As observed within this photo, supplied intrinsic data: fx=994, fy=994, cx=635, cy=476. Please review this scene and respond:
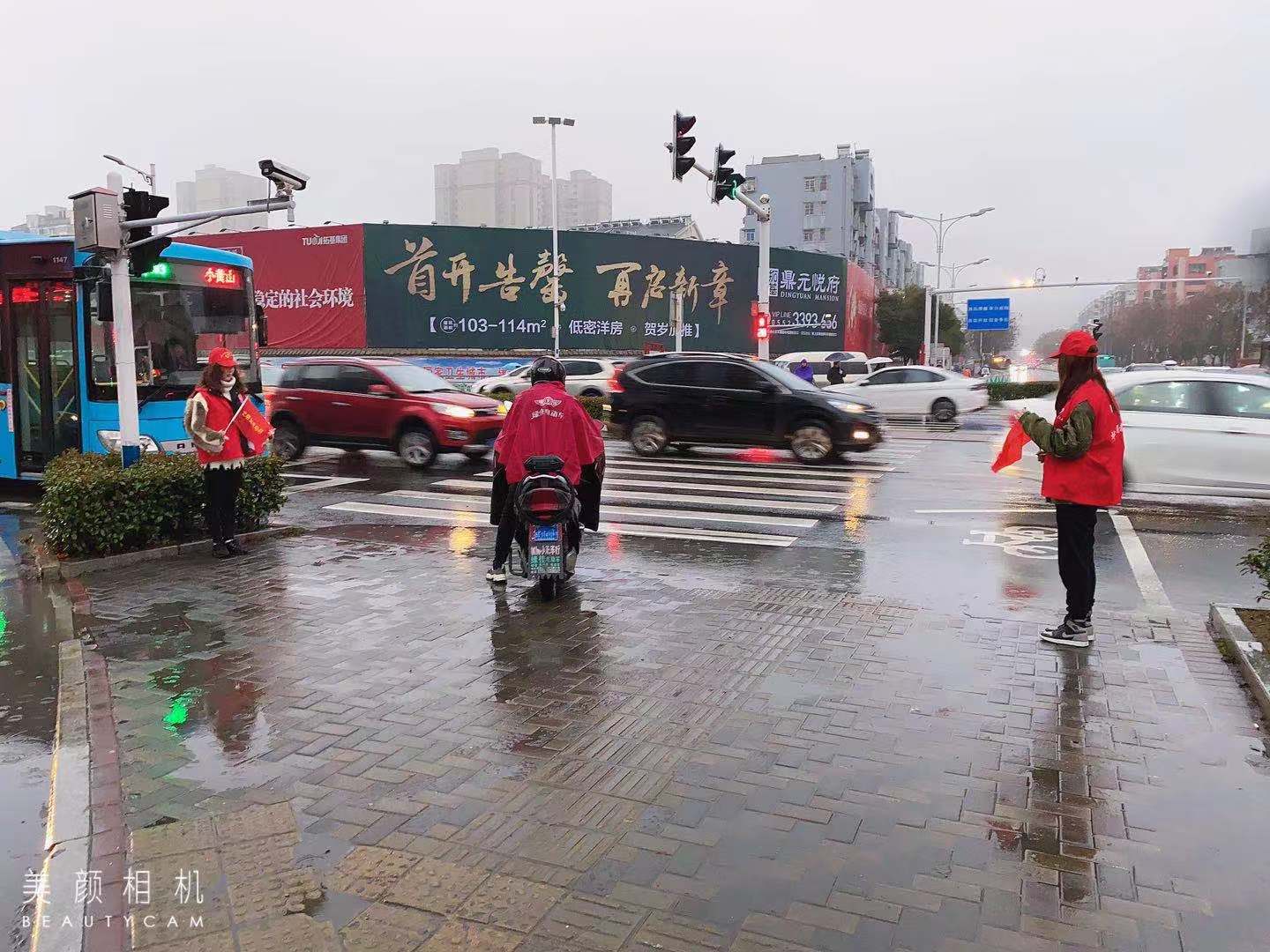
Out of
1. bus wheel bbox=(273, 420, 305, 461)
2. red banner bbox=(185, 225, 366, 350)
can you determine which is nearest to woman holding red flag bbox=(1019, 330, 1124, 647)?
bus wheel bbox=(273, 420, 305, 461)

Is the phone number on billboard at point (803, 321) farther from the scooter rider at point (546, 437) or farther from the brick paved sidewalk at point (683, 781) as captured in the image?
the brick paved sidewalk at point (683, 781)

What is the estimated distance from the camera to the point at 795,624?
21.2 ft

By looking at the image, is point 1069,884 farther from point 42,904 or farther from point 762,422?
point 762,422

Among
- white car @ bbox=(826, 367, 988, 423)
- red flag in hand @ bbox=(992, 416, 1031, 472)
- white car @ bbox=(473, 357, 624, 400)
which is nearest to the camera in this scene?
red flag in hand @ bbox=(992, 416, 1031, 472)

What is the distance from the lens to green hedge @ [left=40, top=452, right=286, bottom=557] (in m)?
8.27

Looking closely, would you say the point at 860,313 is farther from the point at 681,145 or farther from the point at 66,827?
the point at 66,827

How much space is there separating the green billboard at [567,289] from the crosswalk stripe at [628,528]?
29888mm

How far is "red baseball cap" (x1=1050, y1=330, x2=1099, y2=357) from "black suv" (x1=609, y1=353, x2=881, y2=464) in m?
9.68

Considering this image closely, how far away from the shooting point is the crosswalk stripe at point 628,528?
31.2 feet

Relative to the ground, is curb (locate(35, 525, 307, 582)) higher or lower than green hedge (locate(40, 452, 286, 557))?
lower

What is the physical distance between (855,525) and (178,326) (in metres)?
8.55

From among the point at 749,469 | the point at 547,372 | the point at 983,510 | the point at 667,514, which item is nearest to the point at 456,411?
the point at 749,469

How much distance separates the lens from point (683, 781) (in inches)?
162

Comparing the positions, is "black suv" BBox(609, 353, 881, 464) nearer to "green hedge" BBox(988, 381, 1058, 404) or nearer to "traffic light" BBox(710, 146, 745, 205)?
"traffic light" BBox(710, 146, 745, 205)
